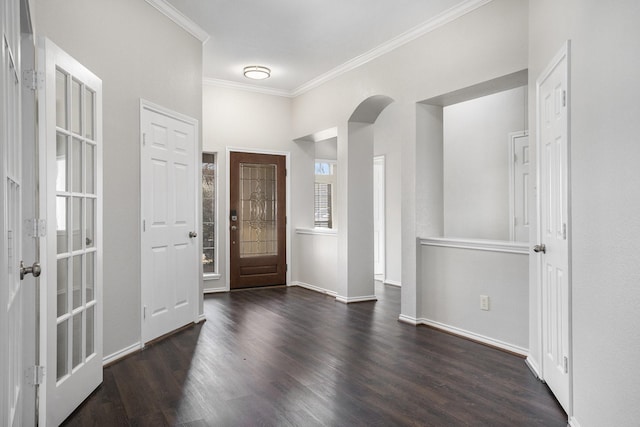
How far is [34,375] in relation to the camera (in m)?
2.11

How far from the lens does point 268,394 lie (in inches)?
106

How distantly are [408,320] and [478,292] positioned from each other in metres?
0.84

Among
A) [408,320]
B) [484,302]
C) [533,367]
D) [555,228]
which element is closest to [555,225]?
[555,228]

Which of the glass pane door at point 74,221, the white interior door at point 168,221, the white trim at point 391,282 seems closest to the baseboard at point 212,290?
the white interior door at point 168,221

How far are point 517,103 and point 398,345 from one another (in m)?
3.25

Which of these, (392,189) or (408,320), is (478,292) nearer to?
Answer: (408,320)

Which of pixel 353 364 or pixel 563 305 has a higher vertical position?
pixel 563 305

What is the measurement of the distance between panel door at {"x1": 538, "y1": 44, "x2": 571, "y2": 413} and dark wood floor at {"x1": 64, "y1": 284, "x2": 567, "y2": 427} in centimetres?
24

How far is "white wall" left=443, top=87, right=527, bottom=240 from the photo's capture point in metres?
5.26

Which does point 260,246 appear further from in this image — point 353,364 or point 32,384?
point 32,384

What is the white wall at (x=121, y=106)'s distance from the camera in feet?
9.97

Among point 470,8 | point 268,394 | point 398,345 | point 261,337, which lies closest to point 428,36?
point 470,8

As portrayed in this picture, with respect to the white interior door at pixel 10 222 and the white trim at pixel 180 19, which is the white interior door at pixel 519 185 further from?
the white interior door at pixel 10 222

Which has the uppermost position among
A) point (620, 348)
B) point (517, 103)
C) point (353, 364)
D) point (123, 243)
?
point (517, 103)
